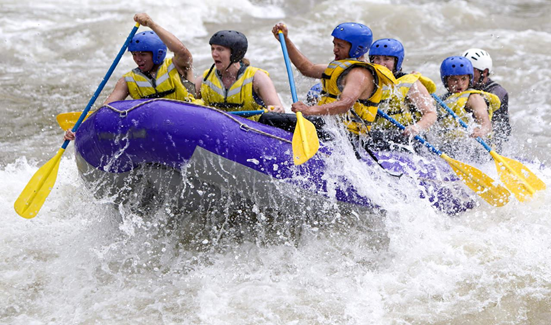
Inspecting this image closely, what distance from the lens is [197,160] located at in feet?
13.1

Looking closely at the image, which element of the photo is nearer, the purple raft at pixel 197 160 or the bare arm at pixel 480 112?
the purple raft at pixel 197 160

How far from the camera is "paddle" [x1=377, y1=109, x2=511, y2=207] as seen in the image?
4969mm

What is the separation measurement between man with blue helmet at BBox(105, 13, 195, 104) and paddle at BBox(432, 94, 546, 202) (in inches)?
85.4

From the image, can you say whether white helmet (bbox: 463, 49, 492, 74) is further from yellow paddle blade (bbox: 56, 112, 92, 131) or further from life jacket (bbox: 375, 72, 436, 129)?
yellow paddle blade (bbox: 56, 112, 92, 131)

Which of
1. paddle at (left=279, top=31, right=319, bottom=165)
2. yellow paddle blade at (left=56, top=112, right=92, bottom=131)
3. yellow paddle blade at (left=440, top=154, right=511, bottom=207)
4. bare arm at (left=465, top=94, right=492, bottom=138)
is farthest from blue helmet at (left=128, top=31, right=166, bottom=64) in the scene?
bare arm at (left=465, top=94, right=492, bottom=138)

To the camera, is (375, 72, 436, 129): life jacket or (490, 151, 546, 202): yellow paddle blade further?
(490, 151, 546, 202): yellow paddle blade

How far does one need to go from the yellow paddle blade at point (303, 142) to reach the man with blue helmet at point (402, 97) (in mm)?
1134

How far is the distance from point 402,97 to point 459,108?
817mm

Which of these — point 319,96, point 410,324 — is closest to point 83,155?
point 319,96

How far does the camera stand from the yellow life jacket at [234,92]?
448 centimetres

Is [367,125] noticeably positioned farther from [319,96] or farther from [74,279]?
[74,279]

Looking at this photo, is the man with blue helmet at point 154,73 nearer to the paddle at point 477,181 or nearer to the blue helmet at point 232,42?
the blue helmet at point 232,42

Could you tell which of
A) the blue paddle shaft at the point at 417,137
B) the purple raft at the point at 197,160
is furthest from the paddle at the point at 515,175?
the purple raft at the point at 197,160

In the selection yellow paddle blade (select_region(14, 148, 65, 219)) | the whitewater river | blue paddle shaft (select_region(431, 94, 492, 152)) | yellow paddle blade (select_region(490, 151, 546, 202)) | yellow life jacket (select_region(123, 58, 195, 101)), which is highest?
yellow life jacket (select_region(123, 58, 195, 101))
